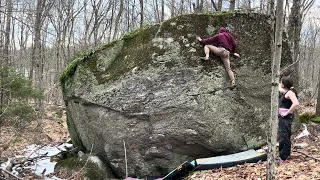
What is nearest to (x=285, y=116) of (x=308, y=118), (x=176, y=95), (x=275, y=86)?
(x=275, y=86)

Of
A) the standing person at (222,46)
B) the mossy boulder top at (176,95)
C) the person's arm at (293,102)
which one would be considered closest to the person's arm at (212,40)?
the standing person at (222,46)

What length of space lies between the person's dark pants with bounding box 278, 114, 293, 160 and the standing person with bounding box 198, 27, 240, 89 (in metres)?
2.08

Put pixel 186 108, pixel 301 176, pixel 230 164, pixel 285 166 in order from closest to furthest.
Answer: pixel 301 176 → pixel 285 166 → pixel 230 164 → pixel 186 108

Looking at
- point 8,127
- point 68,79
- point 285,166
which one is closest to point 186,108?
point 285,166

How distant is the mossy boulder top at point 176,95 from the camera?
7.41m

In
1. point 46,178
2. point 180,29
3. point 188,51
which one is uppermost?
point 180,29

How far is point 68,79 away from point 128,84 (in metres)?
2.47

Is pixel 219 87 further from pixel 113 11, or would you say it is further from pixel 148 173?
pixel 113 11

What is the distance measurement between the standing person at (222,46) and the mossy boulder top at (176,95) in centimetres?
15

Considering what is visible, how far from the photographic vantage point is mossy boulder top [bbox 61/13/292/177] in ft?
24.3

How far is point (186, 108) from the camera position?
24.1ft

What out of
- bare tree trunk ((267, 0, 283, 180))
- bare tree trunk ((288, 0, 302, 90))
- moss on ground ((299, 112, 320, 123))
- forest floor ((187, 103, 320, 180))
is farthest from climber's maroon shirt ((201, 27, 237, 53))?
bare tree trunk ((288, 0, 302, 90))

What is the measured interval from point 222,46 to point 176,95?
1653 mm

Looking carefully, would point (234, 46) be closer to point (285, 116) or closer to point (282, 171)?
point (285, 116)
